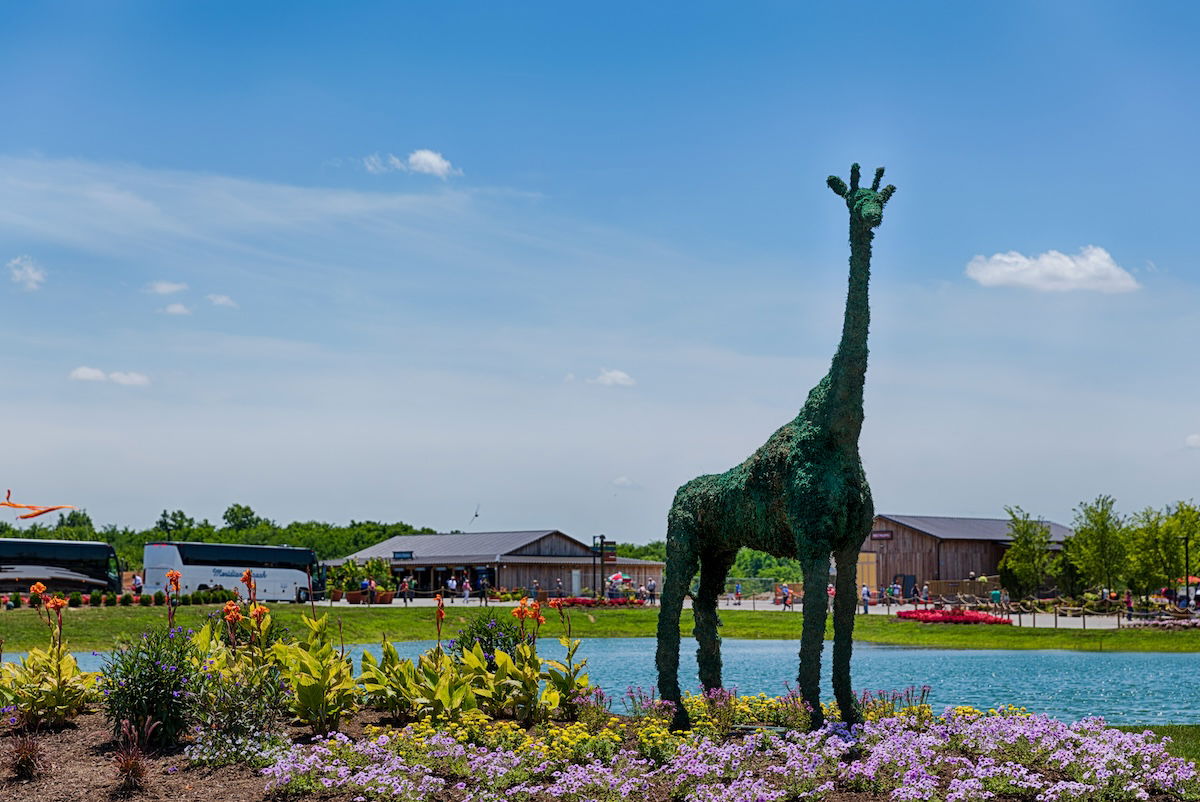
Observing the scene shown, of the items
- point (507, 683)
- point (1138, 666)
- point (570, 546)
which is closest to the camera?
point (507, 683)

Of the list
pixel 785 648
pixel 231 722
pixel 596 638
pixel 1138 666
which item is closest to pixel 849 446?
pixel 231 722

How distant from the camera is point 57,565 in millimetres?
47219

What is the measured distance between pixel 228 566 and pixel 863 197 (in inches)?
1813

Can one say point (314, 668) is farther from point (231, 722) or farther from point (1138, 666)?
point (1138, 666)

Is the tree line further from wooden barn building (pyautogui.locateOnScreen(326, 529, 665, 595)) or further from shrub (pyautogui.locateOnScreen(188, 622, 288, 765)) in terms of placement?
shrub (pyautogui.locateOnScreen(188, 622, 288, 765))

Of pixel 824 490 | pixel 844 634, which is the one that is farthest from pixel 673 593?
pixel 824 490

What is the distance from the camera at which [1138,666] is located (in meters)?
26.5

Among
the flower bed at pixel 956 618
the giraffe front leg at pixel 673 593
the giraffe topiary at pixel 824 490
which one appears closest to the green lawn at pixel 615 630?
the flower bed at pixel 956 618

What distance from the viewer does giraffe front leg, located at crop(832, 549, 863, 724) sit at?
A: 11.3 metres

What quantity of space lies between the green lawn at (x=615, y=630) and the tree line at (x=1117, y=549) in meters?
13.5

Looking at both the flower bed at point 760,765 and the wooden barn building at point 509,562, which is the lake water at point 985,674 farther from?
the wooden barn building at point 509,562

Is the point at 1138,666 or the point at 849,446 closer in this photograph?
the point at 849,446

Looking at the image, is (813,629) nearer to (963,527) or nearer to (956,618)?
(956,618)

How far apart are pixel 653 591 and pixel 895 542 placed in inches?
533
